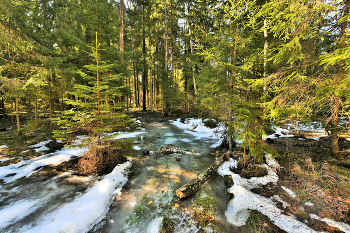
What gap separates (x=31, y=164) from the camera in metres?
5.85

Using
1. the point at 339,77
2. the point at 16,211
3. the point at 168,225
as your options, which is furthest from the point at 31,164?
the point at 339,77

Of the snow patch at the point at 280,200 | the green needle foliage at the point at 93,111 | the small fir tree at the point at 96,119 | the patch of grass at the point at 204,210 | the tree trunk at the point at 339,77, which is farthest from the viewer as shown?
the small fir tree at the point at 96,119

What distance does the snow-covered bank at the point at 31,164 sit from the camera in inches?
203

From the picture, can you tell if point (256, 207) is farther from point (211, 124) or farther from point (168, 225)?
point (211, 124)

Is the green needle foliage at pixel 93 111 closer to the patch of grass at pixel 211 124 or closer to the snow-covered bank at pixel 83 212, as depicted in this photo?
the snow-covered bank at pixel 83 212

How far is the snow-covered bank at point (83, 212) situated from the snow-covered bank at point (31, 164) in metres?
2.31

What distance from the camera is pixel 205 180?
5.07 metres

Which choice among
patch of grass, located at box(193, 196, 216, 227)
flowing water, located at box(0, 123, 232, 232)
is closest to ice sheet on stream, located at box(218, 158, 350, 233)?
flowing water, located at box(0, 123, 232, 232)

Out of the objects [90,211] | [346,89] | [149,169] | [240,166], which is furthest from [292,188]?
[90,211]

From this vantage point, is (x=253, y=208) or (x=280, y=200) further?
(x=280, y=200)

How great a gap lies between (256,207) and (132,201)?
3.58 meters

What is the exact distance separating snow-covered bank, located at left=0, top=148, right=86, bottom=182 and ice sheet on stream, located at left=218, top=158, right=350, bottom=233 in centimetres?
617

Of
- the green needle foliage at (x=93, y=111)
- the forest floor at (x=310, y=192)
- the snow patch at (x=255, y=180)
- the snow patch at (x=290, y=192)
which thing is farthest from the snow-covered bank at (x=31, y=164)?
the snow patch at (x=290, y=192)

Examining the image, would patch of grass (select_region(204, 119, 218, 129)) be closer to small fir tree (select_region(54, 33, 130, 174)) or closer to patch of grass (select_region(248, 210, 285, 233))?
small fir tree (select_region(54, 33, 130, 174))
